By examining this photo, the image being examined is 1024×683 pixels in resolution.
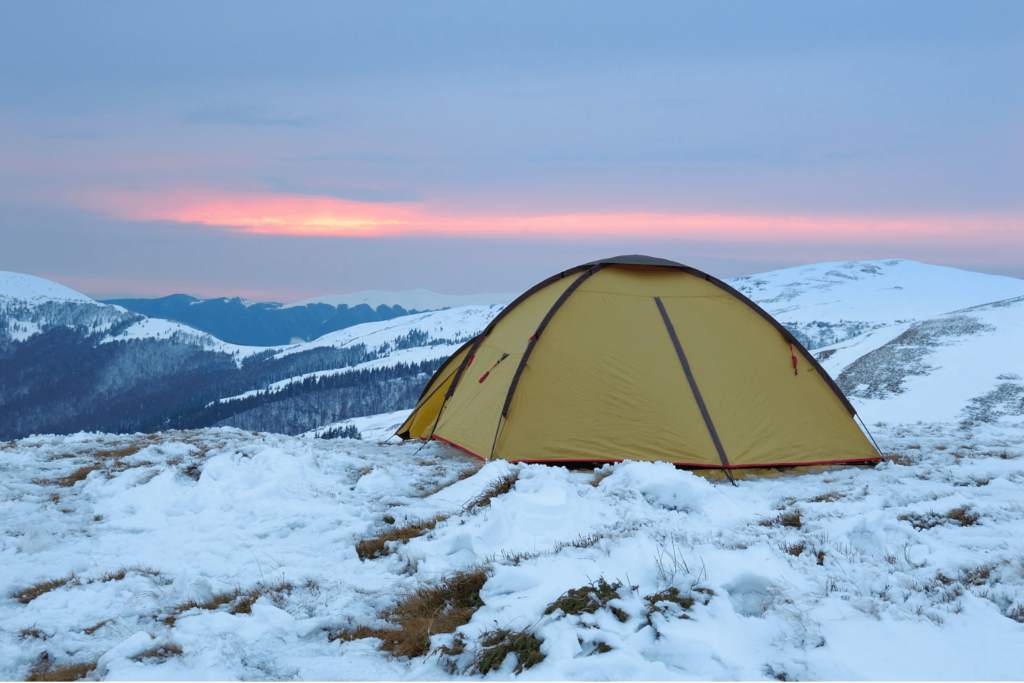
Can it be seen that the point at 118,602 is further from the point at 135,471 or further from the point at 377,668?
the point at 135,471

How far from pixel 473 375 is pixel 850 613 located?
973cm

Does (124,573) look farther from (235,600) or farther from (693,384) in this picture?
(693,384)

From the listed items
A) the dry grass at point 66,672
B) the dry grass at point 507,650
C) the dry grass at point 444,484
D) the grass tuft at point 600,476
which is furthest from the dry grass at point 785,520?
the dry grass at point 66,672

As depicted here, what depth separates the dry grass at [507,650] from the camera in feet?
13.7

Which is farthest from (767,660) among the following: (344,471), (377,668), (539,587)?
(344,471)

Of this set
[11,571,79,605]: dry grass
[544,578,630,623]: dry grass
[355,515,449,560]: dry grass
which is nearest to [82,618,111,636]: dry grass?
[11,571,79,605]: dry grass

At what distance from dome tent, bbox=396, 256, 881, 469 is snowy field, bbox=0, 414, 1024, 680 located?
1086mm

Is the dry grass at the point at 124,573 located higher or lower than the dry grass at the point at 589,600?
lower

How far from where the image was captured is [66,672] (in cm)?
447

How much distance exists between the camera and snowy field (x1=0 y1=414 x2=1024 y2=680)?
13.9ft

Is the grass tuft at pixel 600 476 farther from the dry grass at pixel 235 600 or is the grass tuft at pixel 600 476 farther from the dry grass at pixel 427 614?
the dry grass at pixel 235 600

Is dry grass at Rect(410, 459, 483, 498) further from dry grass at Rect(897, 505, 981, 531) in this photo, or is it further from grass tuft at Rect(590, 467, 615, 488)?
dry grass at Rect(897, 505, 981, 531)

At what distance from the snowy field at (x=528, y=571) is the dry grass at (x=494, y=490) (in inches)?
3.3

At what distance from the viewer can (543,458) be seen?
34.6 feet
